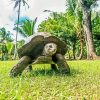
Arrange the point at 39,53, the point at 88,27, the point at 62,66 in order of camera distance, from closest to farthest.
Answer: the point at 62,66 < the point at 39,53 < the point at 88,27

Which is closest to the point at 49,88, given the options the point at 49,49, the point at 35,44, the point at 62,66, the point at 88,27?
the point at 49,49

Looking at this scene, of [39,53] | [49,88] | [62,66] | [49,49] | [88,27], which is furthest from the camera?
[88,27]

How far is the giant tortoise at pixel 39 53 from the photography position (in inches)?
241

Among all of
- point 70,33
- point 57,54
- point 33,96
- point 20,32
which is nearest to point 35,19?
point 20,32

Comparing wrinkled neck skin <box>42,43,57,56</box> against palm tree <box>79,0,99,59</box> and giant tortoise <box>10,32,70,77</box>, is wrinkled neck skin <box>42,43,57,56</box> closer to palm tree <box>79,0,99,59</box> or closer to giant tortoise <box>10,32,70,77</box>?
giant tortoise <box>10,32,70,77</box>

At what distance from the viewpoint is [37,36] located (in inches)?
244

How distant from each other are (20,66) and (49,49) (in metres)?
0.69

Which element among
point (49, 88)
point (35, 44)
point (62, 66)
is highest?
point (35, 44)

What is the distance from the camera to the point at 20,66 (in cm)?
611

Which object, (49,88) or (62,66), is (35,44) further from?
(49,88)

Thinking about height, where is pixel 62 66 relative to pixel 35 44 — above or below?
below

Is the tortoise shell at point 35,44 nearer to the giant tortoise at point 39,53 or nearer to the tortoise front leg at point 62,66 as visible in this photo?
the giant tortoise at point 39,53

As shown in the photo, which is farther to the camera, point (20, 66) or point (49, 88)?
point (20, 66)

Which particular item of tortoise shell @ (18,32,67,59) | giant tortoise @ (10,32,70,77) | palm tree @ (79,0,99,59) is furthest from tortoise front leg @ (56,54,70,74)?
palm tree @ (79,0,99,59)
